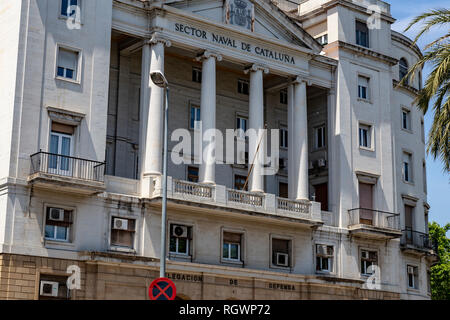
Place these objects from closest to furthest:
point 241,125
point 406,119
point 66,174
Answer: point 66,174 → point 241,125 → point 406,119

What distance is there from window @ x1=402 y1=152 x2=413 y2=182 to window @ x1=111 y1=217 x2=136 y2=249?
20.6 meters

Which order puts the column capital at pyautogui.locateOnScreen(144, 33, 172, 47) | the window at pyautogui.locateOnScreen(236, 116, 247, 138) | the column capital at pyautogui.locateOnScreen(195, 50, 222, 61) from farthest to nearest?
1. the window at pyautogui.locateOnScreen(236, 116, 247, 138)
2. the column capital at pyautogui.locateOnScreen(195, 50, 222, 61)
3. the column capital at pyautogui.locateOnScreen(144, 33, 172, 47)

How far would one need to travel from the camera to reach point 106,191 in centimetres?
3494

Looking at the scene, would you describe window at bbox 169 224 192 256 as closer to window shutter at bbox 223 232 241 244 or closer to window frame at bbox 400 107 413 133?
window shutter at bbox 223 232 241 244

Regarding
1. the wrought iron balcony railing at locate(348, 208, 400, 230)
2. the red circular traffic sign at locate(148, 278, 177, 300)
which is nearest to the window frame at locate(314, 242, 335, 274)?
the wrought iron balcony railing at locate(348, 208, 400, 230)

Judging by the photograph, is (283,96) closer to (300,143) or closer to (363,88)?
(363,88)

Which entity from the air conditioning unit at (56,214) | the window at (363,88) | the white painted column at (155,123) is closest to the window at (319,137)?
the window at (363,88)

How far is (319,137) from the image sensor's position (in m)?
46.6

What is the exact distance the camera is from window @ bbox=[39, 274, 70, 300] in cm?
3175

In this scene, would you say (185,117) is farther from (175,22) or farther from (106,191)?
(106,191)

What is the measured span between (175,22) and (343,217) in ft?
47.1

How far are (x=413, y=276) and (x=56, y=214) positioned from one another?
24.0m

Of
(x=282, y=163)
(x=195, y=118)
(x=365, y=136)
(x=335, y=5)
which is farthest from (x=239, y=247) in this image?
(x=335, y=5)
